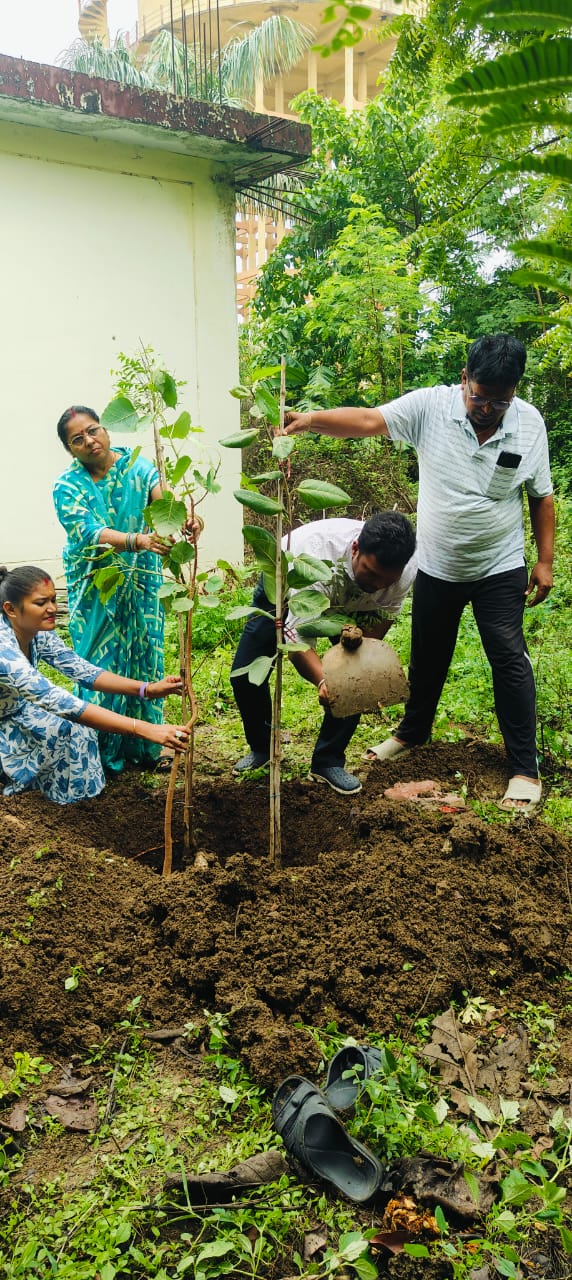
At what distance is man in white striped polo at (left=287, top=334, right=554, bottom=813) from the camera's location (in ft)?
11.8

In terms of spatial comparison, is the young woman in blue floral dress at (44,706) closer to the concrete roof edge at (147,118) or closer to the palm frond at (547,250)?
the palm frond at (547,250)

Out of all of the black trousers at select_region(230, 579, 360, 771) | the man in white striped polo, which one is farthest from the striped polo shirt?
the black trousers at select_region(230, 579, 360, 771)

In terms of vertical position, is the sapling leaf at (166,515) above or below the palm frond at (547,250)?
below

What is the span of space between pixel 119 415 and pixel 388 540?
1049 millimetres

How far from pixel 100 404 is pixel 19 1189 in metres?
5.83

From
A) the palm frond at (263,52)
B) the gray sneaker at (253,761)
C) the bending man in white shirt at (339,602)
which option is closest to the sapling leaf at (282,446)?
the bending man in white shirt at (339,602)

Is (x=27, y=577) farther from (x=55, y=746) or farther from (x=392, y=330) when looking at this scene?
(x=392, y=330)

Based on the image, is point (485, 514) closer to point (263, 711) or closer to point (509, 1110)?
point (263, 711)

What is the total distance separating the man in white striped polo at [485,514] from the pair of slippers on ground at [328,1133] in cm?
180

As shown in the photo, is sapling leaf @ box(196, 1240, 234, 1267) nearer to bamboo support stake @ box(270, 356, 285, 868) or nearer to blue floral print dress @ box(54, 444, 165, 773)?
bamboo support stake @ box(270, 356, 285, 868)

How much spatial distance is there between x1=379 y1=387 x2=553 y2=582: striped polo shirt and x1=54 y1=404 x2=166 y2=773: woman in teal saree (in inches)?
43.8

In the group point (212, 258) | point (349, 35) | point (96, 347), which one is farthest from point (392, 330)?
point (349, 35)

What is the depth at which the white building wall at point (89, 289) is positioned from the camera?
21.2 ft

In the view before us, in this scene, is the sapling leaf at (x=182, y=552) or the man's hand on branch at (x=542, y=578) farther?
the man's hand on branch at (x=542, y=578)
